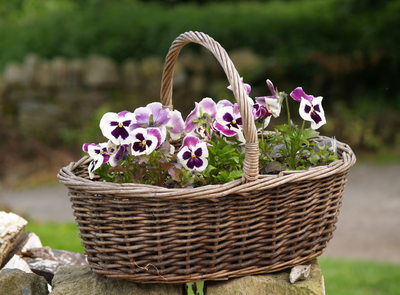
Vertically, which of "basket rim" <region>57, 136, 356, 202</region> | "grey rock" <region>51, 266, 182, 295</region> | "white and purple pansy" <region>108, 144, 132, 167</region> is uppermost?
"white and purple pansy" <region>108, 144, 132, 167</region>

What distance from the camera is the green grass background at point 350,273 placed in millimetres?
3047

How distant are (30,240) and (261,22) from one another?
6.71 meters

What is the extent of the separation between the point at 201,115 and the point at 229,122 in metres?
0.10

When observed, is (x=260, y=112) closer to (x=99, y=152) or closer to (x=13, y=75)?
(x=99, y=152)

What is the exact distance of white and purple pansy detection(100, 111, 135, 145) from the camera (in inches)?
54.6

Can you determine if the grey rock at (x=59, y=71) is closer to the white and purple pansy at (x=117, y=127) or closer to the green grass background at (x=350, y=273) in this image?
the green grass background at (x=350, y=273)

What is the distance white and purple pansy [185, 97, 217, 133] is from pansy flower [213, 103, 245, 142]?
0.04m

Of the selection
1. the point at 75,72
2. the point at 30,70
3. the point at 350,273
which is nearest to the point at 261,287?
the point at 350,273

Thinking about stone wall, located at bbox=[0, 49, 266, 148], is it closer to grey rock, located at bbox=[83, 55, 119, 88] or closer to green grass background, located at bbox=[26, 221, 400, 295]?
grey rock, located at bbox=[83, 55, 119, 88]

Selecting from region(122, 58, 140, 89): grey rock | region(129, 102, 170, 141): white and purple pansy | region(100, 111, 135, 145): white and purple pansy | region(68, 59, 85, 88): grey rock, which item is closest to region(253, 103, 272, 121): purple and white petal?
region(129, 102, 170, 141): white and purple pansy

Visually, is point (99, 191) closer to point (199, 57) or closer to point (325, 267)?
point (325, 267)

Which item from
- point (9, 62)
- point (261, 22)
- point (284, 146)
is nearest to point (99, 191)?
point (284, 146)

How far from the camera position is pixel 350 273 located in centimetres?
326

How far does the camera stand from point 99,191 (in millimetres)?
1284
